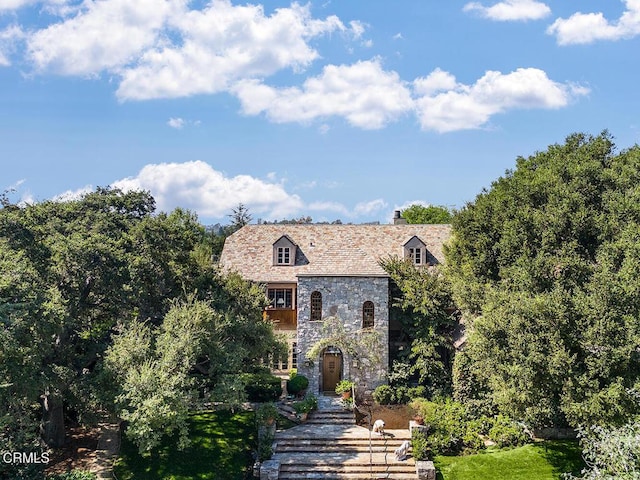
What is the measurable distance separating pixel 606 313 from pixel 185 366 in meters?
16.9

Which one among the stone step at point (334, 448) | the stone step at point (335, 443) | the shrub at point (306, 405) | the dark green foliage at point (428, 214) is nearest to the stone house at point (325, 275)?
the shrub at point (306, 405)

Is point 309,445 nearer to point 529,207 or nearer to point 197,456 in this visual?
point 197,456

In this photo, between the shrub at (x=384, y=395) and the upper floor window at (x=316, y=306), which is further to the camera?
the upper floor window at (x=316, y=306)

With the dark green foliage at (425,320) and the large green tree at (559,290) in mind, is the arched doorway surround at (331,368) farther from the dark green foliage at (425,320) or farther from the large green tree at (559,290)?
the large green tree at (559,290)

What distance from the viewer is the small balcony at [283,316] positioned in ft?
118

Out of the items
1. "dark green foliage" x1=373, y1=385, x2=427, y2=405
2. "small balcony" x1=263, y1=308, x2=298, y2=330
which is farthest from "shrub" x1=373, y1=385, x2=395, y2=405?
"small balcony" x1=263, y1=308, x2=298, y2=330

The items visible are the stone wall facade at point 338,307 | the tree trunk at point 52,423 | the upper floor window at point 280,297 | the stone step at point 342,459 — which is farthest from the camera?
the upper floor window at point 280,297

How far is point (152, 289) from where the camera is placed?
28734 mm

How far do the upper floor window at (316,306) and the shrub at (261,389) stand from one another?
450 centimetres

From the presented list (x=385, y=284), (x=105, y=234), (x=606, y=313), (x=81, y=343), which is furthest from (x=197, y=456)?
(x=606, y=313)

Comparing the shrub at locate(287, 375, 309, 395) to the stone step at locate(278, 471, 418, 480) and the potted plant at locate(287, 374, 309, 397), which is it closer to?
the potted plant at locate(287, 374, 309, 397)

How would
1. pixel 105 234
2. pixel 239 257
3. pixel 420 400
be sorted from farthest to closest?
pixel 239 257
pixel 420 400
pixel 105 234

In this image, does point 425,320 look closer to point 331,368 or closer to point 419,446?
point 331,368

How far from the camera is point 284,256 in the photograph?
3772cm
